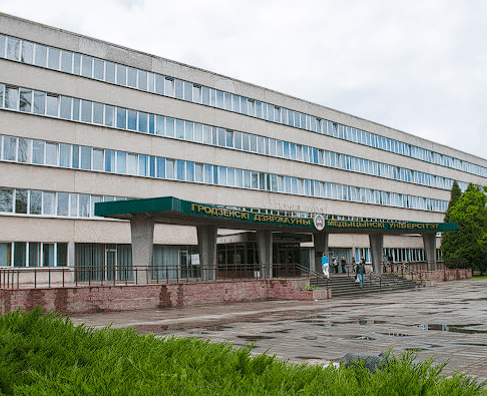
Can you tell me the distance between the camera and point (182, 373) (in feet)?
14.4

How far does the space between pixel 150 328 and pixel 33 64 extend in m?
26.6

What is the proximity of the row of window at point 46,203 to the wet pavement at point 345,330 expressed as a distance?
636 inches

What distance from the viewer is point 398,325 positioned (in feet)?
47.6

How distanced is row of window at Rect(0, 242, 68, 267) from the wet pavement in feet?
49.0

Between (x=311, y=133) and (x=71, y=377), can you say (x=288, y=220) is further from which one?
(x=71, y=377)

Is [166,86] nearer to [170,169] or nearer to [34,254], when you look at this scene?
[170,169]

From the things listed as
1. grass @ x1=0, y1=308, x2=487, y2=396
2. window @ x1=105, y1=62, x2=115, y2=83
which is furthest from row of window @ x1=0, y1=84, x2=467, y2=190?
grass @ x1=0, y1=308, x2=487, y2=396

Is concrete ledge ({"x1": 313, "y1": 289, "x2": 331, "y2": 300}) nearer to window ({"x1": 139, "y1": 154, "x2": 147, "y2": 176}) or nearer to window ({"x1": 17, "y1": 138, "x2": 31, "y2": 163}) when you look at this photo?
window ({"x1": 139, "y1": 154, "x2": 147, "y2": 176})

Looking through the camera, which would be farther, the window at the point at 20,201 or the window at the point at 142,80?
the window at the point at 142,80

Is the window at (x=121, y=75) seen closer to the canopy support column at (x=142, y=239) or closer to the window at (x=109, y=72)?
the window at (x=109, y=72)

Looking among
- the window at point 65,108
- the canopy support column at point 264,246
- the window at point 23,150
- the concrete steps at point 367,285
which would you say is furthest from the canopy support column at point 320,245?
the window at point 23,150

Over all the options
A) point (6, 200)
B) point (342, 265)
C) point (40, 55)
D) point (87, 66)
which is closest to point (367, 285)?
point (342, 265)

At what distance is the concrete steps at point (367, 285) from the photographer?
3284 centimetres

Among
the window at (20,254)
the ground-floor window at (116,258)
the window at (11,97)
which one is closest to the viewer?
the window at (20,254)
